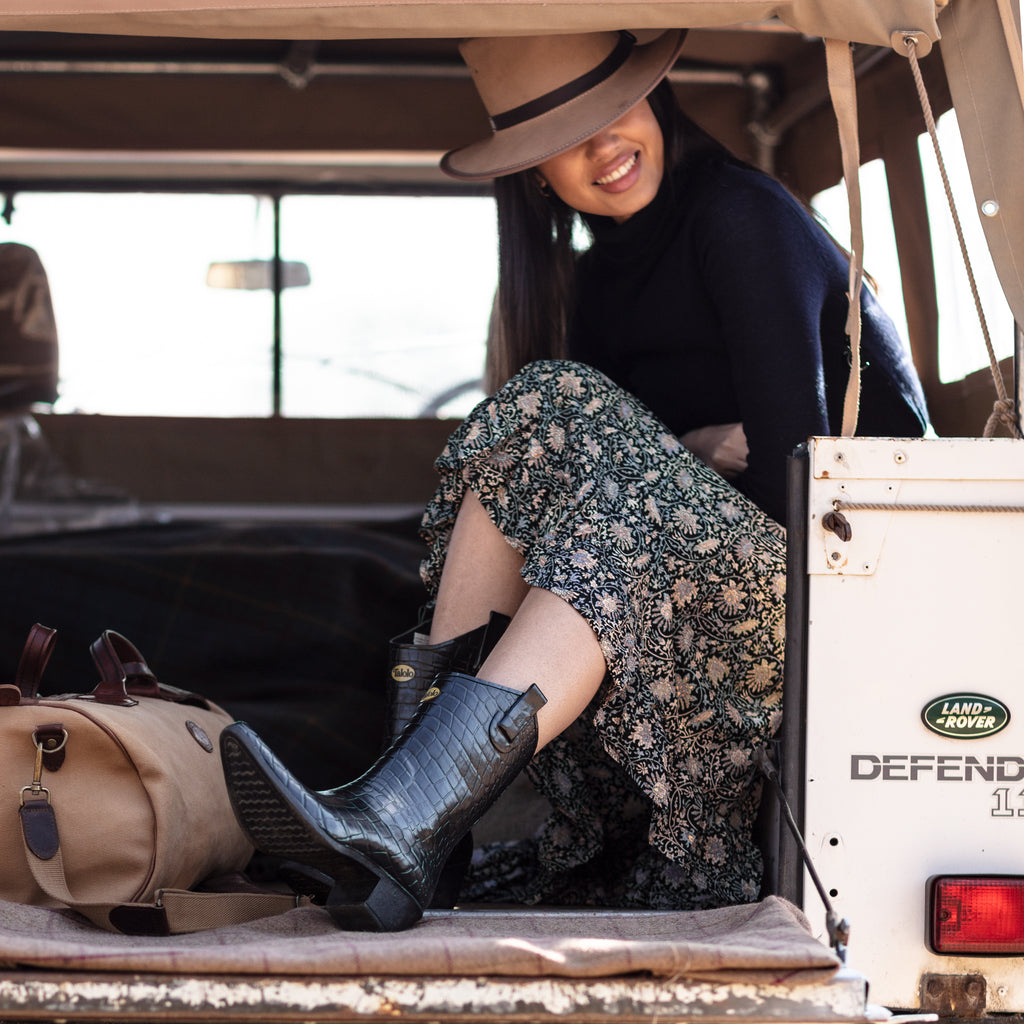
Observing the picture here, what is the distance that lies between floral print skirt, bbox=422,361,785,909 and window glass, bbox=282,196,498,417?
185 cm

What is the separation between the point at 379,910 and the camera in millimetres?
1335

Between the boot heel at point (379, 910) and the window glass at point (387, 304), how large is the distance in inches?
98.4

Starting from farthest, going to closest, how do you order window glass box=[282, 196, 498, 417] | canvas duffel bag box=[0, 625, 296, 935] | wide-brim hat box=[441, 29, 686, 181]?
window glass box=[282, 196, 498, 417] → wide-brim hat box=[441, 29, 686, 181] → canvas duffel bag box=[0, 625, 296, 935]

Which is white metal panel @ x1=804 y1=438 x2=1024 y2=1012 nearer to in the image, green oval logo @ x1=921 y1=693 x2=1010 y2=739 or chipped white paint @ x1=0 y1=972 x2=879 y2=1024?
green oval logo @ x1=921 y1=693 x2=1010 y2=739

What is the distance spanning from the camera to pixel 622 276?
2.28 metres

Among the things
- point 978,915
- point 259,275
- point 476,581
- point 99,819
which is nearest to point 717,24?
point 476,581

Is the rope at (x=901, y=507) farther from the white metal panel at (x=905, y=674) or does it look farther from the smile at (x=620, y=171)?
the smile at (x=620, y=171)

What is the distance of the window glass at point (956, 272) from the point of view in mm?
2318

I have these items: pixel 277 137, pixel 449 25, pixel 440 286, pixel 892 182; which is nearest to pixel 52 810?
pixel 449 25

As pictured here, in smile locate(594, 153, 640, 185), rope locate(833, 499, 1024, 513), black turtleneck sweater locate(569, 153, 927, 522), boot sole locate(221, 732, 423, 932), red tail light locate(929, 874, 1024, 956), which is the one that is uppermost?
smile locate(594, 153, 640, 185)

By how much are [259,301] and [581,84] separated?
6.16 feet

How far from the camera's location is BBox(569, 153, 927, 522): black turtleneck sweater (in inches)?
72.9

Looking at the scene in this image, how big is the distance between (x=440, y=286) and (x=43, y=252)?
112 centimetres

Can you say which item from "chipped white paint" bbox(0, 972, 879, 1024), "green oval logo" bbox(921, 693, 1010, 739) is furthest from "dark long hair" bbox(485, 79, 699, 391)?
"chipped white paint" bbox(0, 972, 879, 1024)
